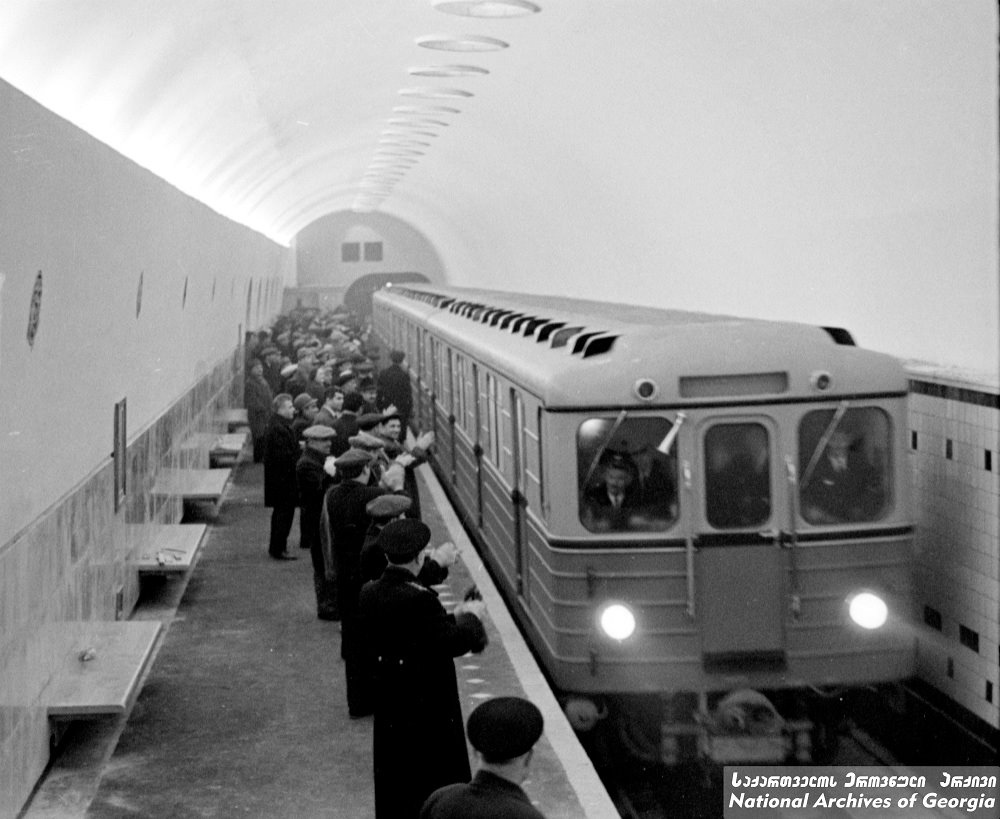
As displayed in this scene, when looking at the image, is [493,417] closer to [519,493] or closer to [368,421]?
[368,421]

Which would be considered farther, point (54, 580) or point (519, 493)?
point (519, 493)

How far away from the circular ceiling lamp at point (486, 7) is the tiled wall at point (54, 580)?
419 cm

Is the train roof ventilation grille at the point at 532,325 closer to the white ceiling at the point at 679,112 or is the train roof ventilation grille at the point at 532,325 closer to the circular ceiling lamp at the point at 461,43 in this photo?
the white ceiling at the point at 679,112

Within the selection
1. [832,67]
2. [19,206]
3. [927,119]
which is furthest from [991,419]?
[19,206]

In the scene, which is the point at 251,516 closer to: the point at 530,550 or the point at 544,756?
the point at 530,550

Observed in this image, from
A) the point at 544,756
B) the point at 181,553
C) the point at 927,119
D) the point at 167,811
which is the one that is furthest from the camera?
the point at 181,553

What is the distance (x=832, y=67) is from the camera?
10945 millimetres

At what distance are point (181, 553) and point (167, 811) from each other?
564 cm

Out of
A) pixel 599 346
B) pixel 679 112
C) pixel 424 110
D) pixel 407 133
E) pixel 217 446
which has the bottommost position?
pixel 217 446

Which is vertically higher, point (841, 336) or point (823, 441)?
Result: point (841, 336)

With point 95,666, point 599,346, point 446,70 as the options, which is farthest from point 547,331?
point 446,70

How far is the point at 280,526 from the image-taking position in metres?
14.0

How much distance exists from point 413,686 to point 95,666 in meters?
3.52

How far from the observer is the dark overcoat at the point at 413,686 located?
589 centimetres
